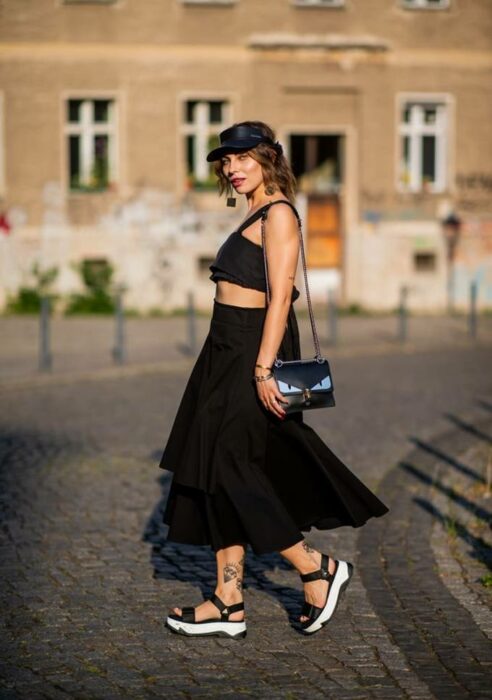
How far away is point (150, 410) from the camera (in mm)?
13688

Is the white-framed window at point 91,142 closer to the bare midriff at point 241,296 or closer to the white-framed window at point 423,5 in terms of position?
the white-framed window at point 423,5

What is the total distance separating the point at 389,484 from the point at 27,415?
4.61 meters

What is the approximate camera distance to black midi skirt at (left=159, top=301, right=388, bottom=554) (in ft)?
19.4

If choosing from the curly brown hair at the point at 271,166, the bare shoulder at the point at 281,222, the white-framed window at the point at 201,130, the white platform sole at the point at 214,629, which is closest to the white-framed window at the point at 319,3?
the white-framed window at the point at 201,130

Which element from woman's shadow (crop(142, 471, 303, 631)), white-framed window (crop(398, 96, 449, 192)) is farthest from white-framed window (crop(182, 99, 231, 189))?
woman's shadow (crop(142, 471, 303, 631))

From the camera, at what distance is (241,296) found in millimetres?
5953

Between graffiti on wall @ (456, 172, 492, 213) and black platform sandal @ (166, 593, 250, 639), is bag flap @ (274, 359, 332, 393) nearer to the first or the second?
black platform sandal @ (166, 593, 250, 639)

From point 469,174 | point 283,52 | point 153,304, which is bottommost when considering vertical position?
point 153,304

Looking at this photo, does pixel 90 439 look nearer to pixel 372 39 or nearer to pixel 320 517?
pixel 320 517

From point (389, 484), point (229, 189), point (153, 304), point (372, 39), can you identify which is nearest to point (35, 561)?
point (229, 189)

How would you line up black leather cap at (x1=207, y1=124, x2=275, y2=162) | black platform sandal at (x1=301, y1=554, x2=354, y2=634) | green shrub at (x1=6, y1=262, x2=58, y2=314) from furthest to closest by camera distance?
green shrub at (x1=6, y1=262, x2=58, y2=314) < black platform sandal at (x1=301, y1=554, x2=354, y2=634) < black leather cap at (x1=207, y1=124, x2=275, y2=162)

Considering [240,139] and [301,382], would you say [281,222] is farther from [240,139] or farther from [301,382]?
[301,382]

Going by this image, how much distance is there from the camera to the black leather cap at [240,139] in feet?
19.4

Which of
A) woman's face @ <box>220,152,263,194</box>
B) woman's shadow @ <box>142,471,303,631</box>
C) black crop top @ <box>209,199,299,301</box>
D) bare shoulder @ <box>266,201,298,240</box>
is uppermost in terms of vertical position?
woman's face @ <box>220,152,263,194</box>
